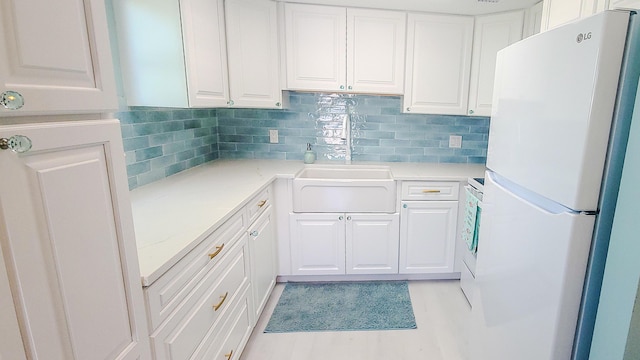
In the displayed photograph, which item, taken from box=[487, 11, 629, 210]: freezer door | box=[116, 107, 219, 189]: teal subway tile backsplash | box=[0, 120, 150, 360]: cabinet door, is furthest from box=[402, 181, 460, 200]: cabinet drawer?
box=[0, 120, 150, 360]: cabinet door

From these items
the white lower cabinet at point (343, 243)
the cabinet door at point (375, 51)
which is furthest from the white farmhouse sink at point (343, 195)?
the cabinet door at point (375, 51)

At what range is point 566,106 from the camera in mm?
947

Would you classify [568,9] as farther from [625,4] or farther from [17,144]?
[17,144]

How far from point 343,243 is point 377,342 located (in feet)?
2.37

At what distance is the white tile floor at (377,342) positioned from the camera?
1.81 metres

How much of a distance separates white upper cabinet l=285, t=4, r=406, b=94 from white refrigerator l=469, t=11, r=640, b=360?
1150 millimetres

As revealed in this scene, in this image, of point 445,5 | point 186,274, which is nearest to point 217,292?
point 186,274

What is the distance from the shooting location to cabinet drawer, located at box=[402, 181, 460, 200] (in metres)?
2.34

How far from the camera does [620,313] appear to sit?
2.83ft

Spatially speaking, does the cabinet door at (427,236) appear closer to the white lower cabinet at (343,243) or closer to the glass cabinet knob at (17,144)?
the white lower cabinet at (343,243)

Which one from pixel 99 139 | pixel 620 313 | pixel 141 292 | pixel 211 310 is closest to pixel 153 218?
pixel 211 310

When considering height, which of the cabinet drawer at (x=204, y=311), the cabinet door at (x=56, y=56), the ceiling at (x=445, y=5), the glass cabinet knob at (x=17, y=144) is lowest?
the cabinet drawer at (x=204, y=311)

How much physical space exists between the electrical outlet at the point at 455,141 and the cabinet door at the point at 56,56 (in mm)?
2609

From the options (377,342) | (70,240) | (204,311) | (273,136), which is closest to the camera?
(70,240)
